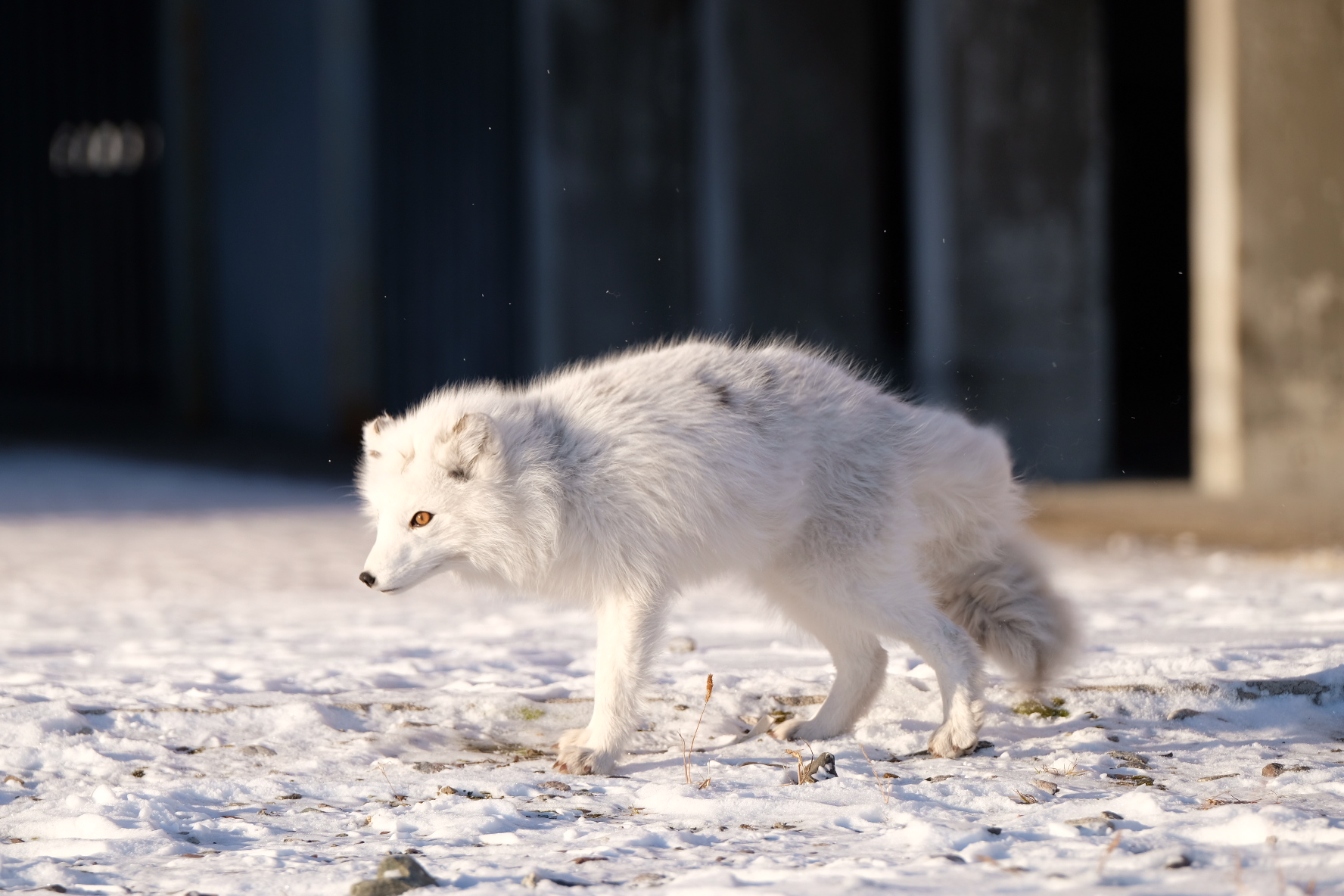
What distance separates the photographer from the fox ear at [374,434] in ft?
13.3

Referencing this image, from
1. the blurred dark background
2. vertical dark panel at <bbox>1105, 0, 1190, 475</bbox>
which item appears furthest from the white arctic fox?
vertical dark panel at <bbox>1105, 0, 1190, 475</bbox>

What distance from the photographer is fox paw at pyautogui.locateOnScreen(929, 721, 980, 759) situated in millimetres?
3939

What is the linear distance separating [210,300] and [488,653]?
13.8 meters

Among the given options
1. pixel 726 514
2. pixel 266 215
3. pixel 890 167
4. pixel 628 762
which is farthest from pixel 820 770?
pixel 266 215

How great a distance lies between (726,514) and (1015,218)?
315 inches

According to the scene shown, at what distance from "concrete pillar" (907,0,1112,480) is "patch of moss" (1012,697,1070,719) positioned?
6.88 metres

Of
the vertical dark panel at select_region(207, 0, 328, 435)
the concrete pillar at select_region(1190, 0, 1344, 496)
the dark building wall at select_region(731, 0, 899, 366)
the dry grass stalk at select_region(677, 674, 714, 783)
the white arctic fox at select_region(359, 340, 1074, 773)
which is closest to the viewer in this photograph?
the dry grass stalk at select_region(677, 674, 714, 783)

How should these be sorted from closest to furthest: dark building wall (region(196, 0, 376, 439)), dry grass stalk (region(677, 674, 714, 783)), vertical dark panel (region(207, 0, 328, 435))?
1. dry grass stalk (region(677, 674, 714, 783))
2. dark building wall (region(196, 0, 376, 439))
3. vertical dark panel (region(207, 0, 328, 435))

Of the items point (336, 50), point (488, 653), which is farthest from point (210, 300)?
point (488, 653)

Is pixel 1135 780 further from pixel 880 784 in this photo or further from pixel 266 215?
pixel 266 215

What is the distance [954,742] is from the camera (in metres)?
3.95

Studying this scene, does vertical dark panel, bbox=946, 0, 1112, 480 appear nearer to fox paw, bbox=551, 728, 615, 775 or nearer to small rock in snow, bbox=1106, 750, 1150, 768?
small rock in snow, bbox=1106, 750, 1150, 768

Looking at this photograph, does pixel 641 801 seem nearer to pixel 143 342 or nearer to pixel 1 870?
pixel 1 870

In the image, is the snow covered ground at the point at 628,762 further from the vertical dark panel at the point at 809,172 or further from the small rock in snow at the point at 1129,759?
the vertical dark panel at the point at 809,172
